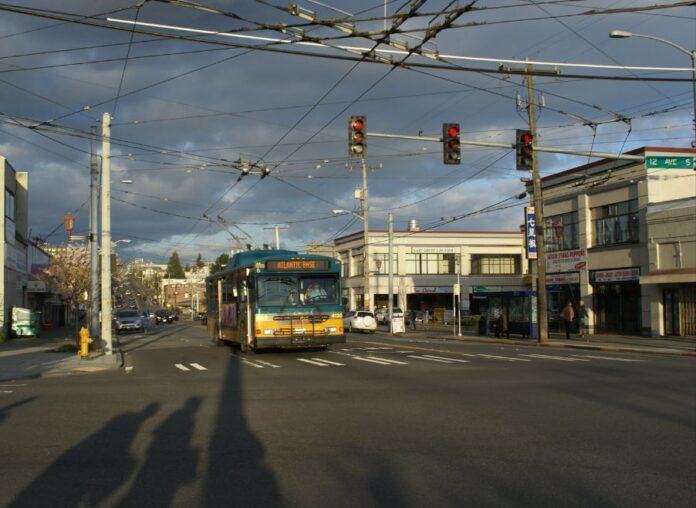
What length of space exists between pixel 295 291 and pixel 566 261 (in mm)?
24027

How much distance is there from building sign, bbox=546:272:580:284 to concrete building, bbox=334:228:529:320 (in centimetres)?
2912

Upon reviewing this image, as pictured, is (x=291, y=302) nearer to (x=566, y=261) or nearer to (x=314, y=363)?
(x=314, y=363)

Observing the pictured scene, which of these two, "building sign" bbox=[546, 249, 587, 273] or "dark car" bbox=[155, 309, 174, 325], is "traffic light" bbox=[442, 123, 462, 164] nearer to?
"building sign" bbox=[546, 249, 587, 273]

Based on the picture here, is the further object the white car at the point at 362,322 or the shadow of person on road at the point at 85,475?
the white car at the point at 362,322

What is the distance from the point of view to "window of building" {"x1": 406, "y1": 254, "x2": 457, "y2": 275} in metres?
76.1

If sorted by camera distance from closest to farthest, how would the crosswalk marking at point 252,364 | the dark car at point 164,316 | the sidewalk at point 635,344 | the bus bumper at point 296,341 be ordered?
the crosswalk marking at point 252,364 < the bus bumper at point 296,341 < the sidewalk at point 635,344 < the dark car at point 164,316

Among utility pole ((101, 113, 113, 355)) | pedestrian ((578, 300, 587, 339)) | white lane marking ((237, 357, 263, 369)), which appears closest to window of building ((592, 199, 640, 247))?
pedestrian ((578, 300, 587, 339))

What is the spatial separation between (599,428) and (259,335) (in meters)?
14.1

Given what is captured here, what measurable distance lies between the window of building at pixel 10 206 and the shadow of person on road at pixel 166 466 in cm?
3530

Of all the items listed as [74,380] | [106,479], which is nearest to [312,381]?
[74,380]

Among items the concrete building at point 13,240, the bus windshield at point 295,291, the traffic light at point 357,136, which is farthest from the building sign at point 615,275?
the concrete building at point 13,240

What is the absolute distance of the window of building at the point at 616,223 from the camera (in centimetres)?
3719

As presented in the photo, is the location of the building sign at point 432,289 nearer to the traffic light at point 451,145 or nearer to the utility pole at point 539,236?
the utility pole at point 539,236

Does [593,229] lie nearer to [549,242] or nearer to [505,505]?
[549,242]
